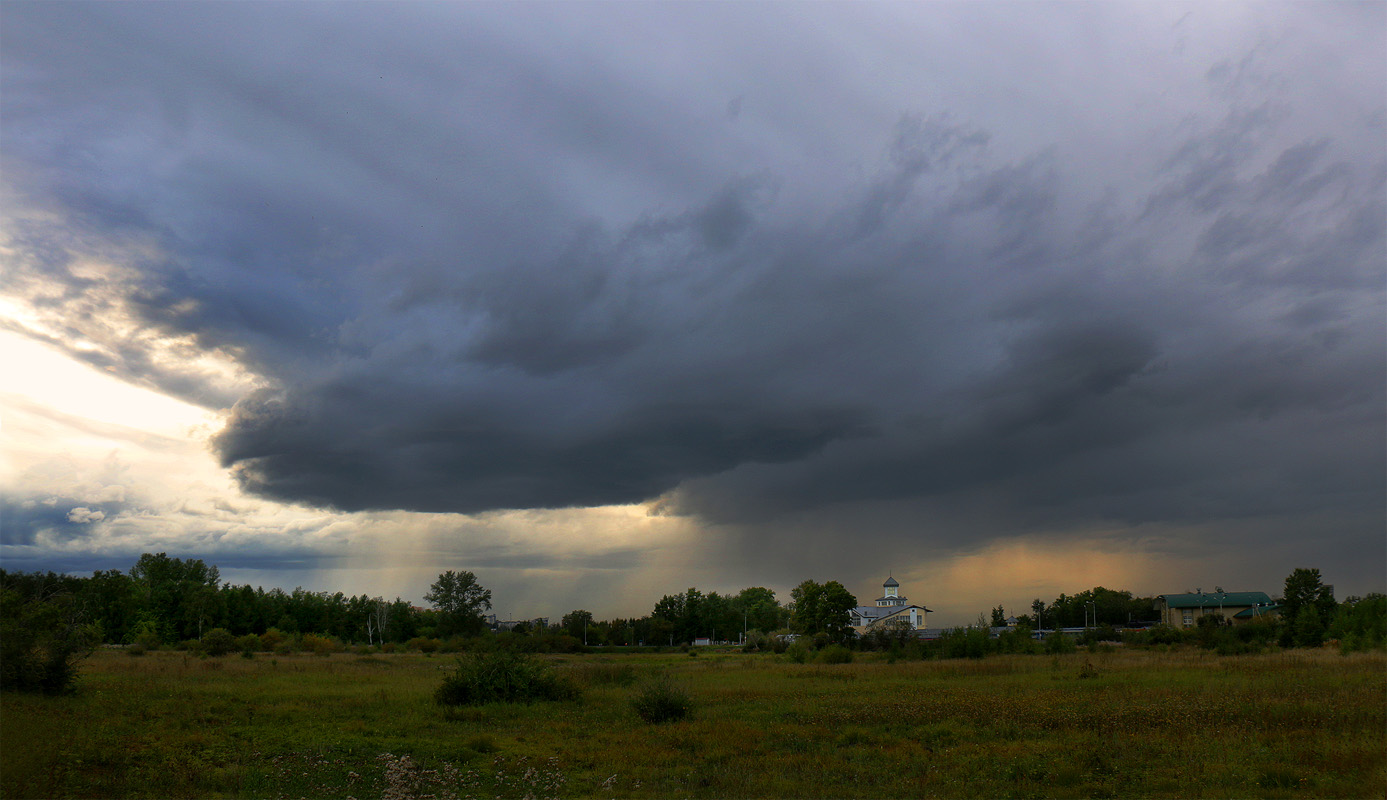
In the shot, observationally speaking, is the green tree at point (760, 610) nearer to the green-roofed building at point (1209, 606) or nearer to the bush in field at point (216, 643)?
the green-roofed building at point (1209, 606)

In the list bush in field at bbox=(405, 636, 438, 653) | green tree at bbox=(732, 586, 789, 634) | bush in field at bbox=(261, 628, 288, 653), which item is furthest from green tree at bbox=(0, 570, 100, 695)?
green tree at bbox=(732, 586, 789, 634)

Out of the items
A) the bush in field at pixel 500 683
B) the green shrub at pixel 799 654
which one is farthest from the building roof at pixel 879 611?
the bush in field at pixel 500 683

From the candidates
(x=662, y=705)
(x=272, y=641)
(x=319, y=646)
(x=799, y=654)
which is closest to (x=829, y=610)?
(x=799, y=654)

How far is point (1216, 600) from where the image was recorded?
4739 inches

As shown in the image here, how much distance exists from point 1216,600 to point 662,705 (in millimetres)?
131683

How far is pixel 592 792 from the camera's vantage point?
14234 millimetres

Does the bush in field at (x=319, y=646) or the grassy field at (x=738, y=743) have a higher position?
the grassy field at (x=738, y=743)

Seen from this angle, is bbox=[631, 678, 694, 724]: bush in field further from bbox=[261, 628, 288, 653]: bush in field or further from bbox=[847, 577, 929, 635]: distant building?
bbox=[847, 577, 929, 635]: distant building

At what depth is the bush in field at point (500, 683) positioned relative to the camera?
29.1 m

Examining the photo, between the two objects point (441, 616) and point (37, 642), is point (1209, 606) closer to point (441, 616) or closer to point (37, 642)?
point (441, 616)

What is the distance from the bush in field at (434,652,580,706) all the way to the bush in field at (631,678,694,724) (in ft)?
25.9

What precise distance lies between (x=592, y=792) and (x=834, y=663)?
45476 mm

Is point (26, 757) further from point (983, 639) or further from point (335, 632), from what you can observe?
point (335, 632)

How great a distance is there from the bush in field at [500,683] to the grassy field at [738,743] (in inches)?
51.9
